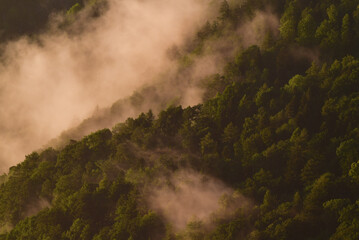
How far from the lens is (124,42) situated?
550 feet

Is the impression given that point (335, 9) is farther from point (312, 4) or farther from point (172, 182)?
point (172, 182)

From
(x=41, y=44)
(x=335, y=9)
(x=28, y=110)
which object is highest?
(x=41, y=44)

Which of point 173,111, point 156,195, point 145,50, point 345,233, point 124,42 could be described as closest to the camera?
point 345,233

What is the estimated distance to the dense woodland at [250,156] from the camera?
68.1 metres

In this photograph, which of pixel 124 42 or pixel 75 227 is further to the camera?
pixel 124 42

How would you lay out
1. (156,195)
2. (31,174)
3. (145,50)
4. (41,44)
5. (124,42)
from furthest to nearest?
1. (41,44)
2. (124,42)
3. (145,50)
4. (31,174)
5. (156,195)

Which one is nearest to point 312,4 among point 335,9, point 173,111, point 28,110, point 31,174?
point 335,9

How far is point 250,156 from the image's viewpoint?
3226 inches

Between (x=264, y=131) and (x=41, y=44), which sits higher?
(x=41, y=44)

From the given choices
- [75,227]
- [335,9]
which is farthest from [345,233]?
[335,9]

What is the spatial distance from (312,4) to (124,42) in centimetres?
7457

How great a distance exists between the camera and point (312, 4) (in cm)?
11088

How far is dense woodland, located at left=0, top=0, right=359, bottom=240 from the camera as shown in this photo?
6812cm

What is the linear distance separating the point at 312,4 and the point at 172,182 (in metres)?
55.5
